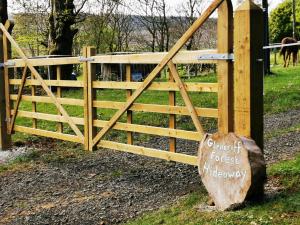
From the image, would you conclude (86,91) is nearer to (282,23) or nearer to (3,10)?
(3,10)

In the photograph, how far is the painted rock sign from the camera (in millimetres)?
5062

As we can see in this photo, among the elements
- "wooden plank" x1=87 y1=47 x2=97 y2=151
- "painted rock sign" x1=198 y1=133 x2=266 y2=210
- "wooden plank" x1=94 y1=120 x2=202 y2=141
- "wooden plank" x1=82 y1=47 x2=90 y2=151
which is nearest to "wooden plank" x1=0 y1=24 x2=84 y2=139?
"wooden plank" x1=82 y1=47 x2=90 y2=151

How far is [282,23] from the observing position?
140 ft

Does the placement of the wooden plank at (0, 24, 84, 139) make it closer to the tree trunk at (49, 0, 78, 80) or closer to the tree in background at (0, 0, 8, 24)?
the tree trunk at (49, 0, 78, 80)

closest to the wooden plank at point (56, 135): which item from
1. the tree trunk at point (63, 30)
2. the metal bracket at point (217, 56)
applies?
the metal bracket at point (217, 56)

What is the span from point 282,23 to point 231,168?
3973cm

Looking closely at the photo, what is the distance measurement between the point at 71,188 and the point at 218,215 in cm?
285

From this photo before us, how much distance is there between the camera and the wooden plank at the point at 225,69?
5.55 metres

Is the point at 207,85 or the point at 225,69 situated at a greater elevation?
the point at 225,69

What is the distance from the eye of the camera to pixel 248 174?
5027 millimetres

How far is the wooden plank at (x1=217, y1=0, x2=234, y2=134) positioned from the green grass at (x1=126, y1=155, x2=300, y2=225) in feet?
2.95

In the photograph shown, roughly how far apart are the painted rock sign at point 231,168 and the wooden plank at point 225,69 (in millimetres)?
311

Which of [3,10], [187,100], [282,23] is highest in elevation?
[282,23]

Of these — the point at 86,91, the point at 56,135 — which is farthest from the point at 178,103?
the point at 86,91
